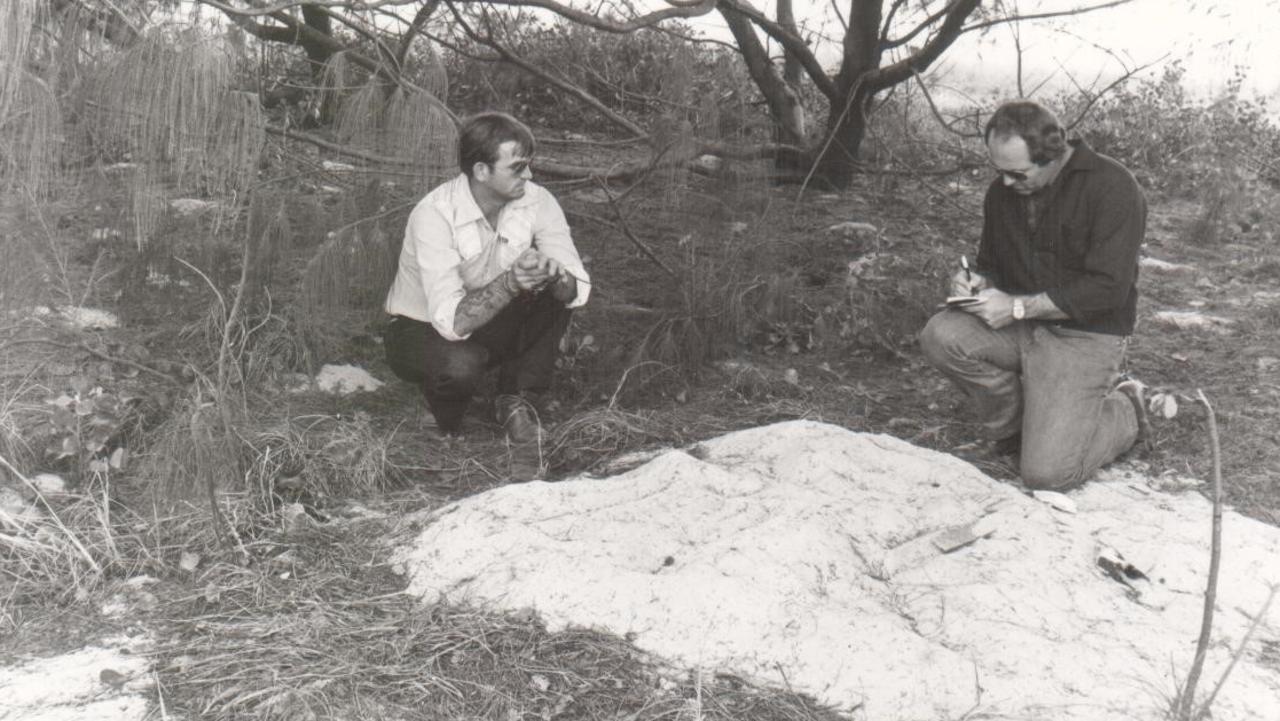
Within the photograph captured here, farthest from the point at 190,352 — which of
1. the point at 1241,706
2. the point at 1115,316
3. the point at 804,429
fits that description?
the point at 1241,706

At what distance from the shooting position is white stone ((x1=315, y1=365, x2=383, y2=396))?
374 cm

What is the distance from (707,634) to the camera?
2.34 meters

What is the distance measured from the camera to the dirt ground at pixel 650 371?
2729 millimetres

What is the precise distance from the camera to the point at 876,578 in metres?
2.55

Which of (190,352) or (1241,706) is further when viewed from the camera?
(190,352)

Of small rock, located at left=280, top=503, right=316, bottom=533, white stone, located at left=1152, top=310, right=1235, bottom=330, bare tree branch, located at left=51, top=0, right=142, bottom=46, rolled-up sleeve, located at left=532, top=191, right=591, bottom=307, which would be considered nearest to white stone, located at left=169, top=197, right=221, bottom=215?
bare tree branch, located at left=51, top=0, right=142, bottom=46

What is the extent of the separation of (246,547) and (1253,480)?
2580 mm

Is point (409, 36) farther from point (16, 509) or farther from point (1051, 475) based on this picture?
point (1051, 475)

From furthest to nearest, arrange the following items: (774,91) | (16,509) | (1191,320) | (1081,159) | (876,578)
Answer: (774,91), (1191,320), (1081,159), (16,509), (876,578)

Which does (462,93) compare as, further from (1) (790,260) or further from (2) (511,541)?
(2) (511,541)

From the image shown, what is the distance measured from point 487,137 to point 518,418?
2.66 feet

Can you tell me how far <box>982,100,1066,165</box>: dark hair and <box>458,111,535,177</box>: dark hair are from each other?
4.18 ft

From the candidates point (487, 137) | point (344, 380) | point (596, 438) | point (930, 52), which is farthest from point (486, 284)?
point (930, 52)

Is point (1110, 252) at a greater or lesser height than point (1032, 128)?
lesser
